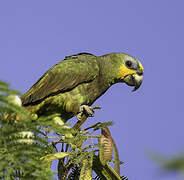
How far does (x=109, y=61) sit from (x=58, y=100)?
1493 mm

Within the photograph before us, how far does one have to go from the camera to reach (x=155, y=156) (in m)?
0.26

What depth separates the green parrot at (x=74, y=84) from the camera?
13.8 ft

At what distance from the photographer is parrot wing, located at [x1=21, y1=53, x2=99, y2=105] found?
421cm

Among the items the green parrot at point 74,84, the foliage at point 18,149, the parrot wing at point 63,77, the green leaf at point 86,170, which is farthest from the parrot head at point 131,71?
the foliage at point 18,149

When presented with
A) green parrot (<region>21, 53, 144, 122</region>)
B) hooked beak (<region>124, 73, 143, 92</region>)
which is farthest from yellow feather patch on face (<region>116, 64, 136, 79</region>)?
hooked beak (<region>124, 73, 143, 92</region>)

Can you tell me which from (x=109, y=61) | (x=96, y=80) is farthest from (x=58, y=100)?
(x=109, y=61)

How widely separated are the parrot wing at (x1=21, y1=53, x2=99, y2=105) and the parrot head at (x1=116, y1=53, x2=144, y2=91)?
2.26 feet

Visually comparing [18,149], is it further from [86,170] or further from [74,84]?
[74,84]

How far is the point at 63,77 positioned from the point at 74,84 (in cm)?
24

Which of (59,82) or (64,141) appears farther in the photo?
(59,82)

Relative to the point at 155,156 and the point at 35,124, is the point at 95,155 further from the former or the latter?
the point at 155,156

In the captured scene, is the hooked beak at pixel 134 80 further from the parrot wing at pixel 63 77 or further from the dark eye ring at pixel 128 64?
the parrot wing at pixel 63 77

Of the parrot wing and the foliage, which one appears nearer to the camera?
the foliage

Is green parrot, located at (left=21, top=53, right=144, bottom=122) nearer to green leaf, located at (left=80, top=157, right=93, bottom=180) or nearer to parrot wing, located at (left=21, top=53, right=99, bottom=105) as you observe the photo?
parrot wing, located at (left=21, top=53, right=99, bottom=105)
